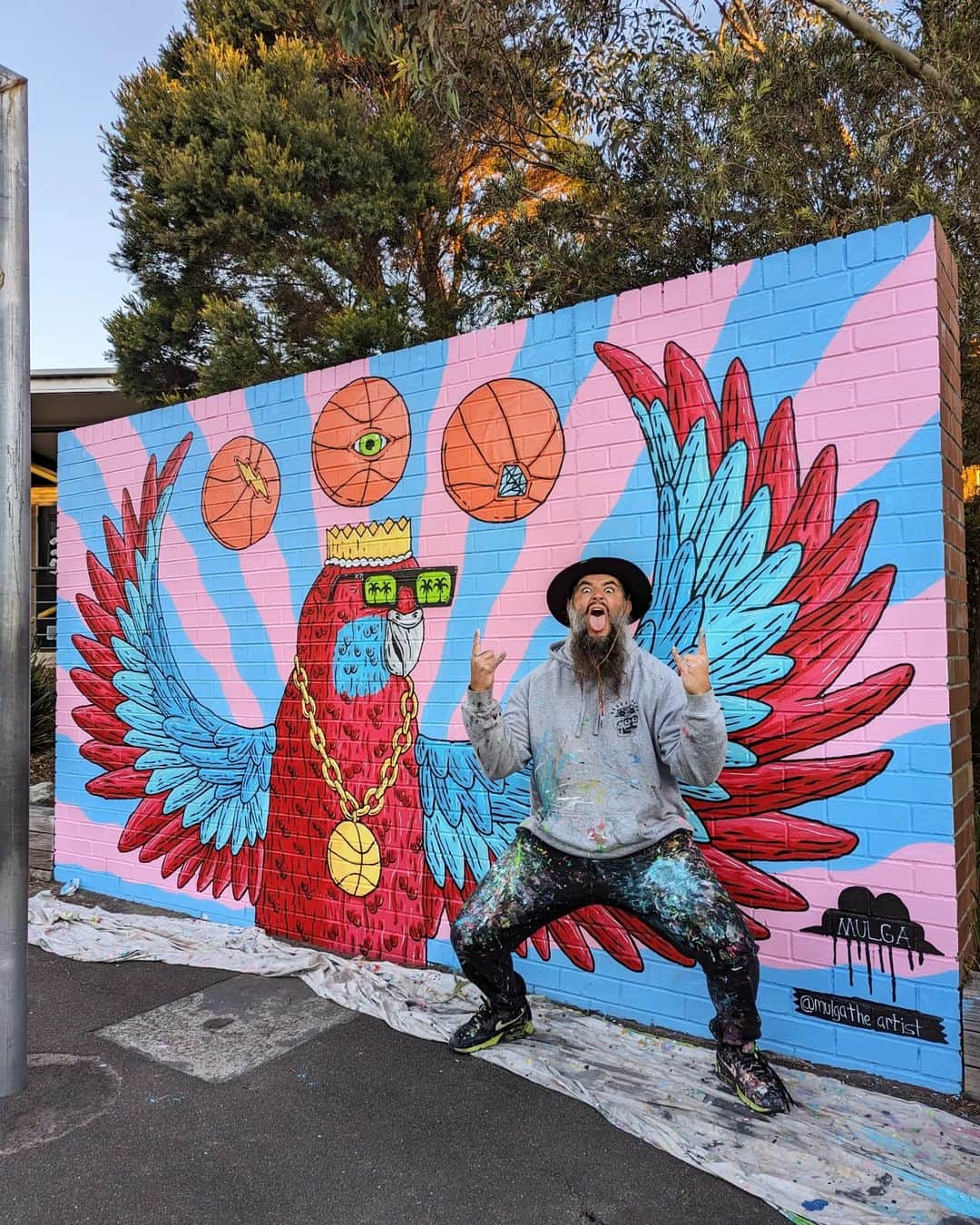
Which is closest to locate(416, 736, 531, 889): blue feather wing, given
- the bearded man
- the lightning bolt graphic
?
the bearded man

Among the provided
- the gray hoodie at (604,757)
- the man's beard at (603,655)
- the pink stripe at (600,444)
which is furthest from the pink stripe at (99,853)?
the man's beard at (603,655)

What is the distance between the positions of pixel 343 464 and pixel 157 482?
161 cm

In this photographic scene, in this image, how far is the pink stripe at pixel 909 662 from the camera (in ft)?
10.1

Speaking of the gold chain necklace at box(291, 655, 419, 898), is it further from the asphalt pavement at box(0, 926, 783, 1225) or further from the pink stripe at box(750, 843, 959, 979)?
the pink stripe at box(750, 843, 959, 979)

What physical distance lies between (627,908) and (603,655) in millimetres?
903

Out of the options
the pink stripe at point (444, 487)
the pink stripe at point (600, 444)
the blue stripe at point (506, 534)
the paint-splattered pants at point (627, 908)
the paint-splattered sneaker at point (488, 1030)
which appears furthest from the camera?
the pink stripe at point (444, 487)

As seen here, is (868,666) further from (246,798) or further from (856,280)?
(246,798)

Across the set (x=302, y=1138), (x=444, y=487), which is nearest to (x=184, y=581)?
(x=444, y=487)

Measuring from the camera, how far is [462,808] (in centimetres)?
422

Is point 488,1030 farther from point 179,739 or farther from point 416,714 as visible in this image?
point 179,739

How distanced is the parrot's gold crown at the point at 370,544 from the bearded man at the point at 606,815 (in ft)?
4.24

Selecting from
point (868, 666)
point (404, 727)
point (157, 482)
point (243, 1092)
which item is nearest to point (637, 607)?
point (868, 666)

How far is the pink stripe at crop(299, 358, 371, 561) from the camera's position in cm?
474

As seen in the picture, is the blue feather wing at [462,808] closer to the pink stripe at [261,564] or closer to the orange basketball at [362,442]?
the pink stripe at [261,564]
